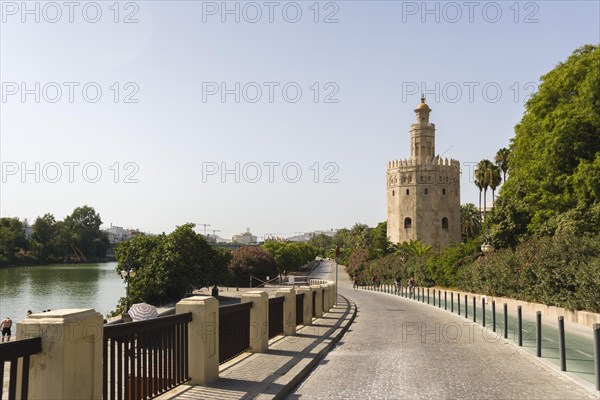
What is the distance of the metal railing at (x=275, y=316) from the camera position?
46.7ft

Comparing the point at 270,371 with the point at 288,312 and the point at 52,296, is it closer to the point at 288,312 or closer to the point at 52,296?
the point at 288,312

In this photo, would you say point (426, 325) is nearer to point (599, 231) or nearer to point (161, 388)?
point (599, 231)

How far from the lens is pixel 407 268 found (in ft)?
195

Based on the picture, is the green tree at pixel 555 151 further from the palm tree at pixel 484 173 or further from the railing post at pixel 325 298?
the palm tree at pixel 484 173

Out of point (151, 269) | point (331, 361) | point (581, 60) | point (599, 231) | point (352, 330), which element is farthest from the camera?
point (151, 269)

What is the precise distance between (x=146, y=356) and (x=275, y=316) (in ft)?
24.4

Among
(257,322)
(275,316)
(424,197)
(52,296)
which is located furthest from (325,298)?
(424,197)

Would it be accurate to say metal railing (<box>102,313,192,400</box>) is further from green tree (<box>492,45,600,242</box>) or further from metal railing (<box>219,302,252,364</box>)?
green tree (<box>492,45,600,242</box>)

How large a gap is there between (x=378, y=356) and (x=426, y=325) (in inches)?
303

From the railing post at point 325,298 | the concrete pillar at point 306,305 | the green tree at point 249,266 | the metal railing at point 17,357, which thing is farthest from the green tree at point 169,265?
the metal railing at point 17,357

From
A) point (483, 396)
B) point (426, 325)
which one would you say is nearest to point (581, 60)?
point (426, 325)

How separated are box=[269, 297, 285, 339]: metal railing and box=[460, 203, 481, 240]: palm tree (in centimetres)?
8462

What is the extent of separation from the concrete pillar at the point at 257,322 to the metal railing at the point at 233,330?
0.37ft

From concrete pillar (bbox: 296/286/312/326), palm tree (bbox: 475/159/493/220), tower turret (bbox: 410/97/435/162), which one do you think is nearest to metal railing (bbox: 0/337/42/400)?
concrete pillar (bbox: 296/286/312/326)
